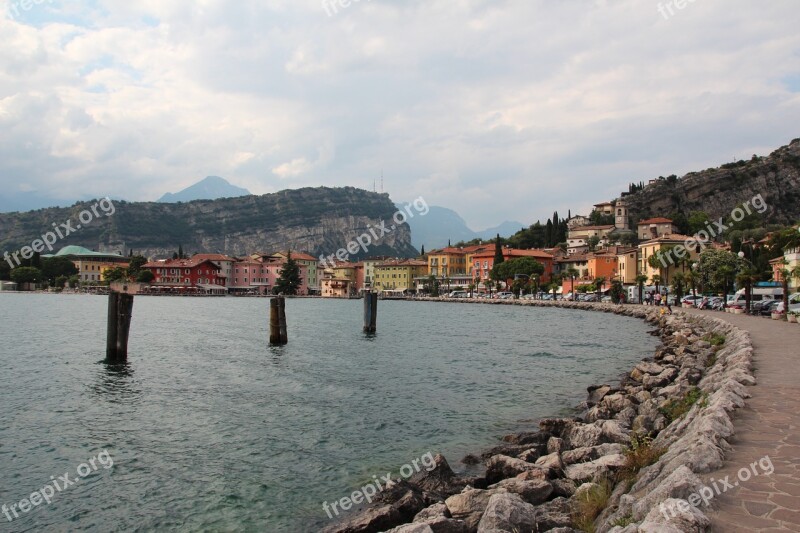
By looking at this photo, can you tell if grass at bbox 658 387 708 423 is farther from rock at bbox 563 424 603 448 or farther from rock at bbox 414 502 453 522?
rock at bbox 414 502 453 522

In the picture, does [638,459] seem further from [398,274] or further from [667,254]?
[398,274]

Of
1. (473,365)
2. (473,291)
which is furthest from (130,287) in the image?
(473,291)

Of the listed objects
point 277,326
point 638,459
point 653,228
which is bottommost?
point 638,459

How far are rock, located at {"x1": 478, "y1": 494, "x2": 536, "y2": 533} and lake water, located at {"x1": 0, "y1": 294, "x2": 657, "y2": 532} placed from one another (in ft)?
11.8

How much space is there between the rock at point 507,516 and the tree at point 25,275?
195 meters

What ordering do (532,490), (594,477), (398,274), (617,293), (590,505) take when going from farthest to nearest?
(398,274) → (617,293) → (594,477) → (532,490) → (590,505)

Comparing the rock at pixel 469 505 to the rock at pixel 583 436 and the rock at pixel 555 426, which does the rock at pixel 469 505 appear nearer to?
the rock at pixel 583 436

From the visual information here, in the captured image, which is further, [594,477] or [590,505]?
[594,477]

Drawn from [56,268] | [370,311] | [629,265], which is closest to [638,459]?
[370,311]

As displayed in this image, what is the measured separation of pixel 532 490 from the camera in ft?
35.1

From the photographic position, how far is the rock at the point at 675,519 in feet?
19.7

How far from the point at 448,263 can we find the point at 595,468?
167651 mm

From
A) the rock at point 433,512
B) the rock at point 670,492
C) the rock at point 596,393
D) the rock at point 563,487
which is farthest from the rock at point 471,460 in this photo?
the rock at point 596,393

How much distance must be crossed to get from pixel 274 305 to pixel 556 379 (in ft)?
61.4
